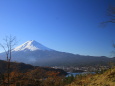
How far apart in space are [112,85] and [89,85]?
1.75 meters

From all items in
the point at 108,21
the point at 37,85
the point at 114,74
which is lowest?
the point at 37,85

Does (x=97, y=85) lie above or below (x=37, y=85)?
above

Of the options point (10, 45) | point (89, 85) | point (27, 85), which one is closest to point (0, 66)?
point (27, 85)

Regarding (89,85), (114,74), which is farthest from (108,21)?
(89,85)

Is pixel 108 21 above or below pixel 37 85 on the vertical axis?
above

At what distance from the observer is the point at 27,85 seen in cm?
2767

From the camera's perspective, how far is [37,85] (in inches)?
1089

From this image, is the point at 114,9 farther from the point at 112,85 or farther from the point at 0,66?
the point at 0,66

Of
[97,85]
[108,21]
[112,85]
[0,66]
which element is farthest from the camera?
[0,66]

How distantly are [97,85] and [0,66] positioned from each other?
1635 inches

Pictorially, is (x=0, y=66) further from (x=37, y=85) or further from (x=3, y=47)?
(x=3, y=47)

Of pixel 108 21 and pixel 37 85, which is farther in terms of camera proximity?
pixel 37 85

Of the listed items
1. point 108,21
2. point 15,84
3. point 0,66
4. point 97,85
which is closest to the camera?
point 97,85

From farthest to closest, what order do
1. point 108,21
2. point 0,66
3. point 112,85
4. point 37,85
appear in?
point 0,66 < point 37,85 < point 108,21 < point 112,85
